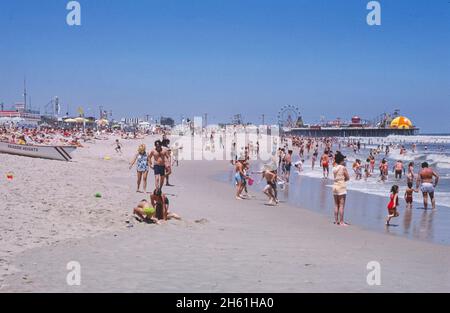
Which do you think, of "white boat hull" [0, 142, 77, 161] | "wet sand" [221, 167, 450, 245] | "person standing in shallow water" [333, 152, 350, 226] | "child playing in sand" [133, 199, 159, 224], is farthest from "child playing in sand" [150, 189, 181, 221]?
"white boat hull" [0, 142, 77, 161]

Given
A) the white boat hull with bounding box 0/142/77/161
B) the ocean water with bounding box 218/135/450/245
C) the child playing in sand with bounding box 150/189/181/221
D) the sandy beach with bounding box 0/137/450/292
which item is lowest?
the ocean water with bounding box 218/135/450/245

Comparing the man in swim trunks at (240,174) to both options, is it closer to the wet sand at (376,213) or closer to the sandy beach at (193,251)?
the wet sand at (376,213)

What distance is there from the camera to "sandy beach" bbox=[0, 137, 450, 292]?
536 centimetres

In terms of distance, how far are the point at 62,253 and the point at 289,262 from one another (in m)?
2.96

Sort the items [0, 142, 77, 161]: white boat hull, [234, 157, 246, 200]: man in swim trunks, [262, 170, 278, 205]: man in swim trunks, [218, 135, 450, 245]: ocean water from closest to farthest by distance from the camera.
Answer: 1. [218, 135, 450, 245]: ocean water
2. [262, 170, 278, 205]: man in swim trunks
3. [234, 157, 246, 200]: man in swim trunks
4. [0, 142, 77, 161]: white boat hull

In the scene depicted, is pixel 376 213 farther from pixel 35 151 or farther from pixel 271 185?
pixel 35 151

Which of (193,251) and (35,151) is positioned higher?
(35,151)

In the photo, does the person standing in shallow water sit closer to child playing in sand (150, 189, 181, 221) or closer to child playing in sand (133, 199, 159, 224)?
child playing in sand (150, 189, 181, 221)

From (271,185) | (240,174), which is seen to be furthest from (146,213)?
(240,174)

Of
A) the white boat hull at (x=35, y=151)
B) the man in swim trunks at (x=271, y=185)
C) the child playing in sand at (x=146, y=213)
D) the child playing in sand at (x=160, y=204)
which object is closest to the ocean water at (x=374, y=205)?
the man in swim trunks at (x=271, y=185)

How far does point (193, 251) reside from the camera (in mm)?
6844

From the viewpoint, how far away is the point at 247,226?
30.7 feet
